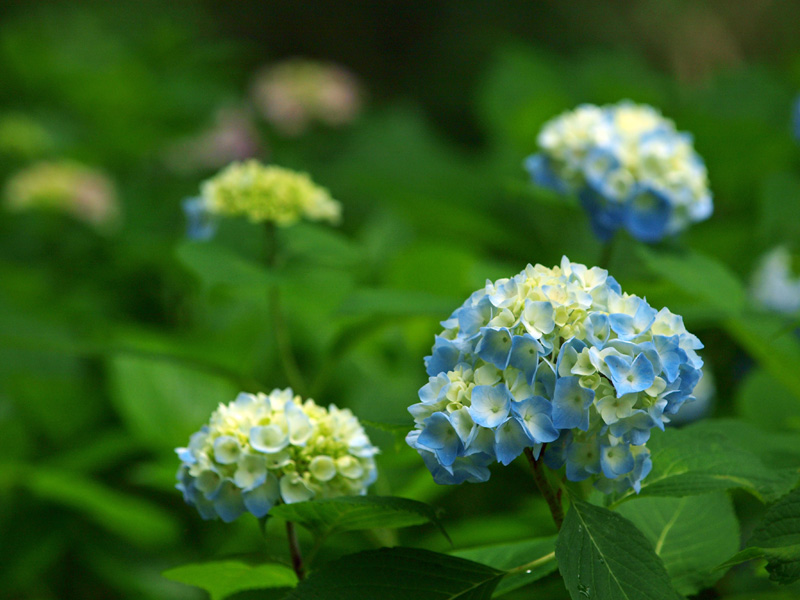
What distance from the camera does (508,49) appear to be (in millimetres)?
4203

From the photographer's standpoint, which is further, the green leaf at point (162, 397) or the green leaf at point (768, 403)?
the green leaf at point (162, 397)

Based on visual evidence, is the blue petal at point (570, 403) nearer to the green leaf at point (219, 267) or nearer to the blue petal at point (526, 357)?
the blue petal at point (526, 357)

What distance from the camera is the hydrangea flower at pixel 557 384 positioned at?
699mm

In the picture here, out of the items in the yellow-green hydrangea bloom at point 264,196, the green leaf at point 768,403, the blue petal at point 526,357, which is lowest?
the blue petal at point 526,357

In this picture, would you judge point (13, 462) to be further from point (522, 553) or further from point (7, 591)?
point (522, 553)

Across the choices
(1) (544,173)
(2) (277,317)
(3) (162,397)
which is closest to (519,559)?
(2) (277,317)

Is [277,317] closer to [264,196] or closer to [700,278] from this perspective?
[264,196]

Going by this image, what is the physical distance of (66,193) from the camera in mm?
2865

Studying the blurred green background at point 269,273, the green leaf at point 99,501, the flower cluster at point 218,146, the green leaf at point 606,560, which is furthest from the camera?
the flower cluster at point 218,146

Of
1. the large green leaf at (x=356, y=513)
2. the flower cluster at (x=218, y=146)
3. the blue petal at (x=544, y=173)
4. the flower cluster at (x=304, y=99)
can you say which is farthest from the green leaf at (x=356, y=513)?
the flower cluster at (x=304, y=99)

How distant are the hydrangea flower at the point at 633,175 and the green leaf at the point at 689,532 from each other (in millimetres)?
685

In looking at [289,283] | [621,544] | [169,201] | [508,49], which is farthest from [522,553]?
[508,49]

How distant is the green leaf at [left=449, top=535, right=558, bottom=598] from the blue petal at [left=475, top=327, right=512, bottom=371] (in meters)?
0.23

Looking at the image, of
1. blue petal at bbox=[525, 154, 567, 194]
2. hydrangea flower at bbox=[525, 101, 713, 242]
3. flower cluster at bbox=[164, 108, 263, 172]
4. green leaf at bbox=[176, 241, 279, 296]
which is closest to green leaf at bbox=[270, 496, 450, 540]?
green leaf at bbox=[176, 241, 279, 296]
